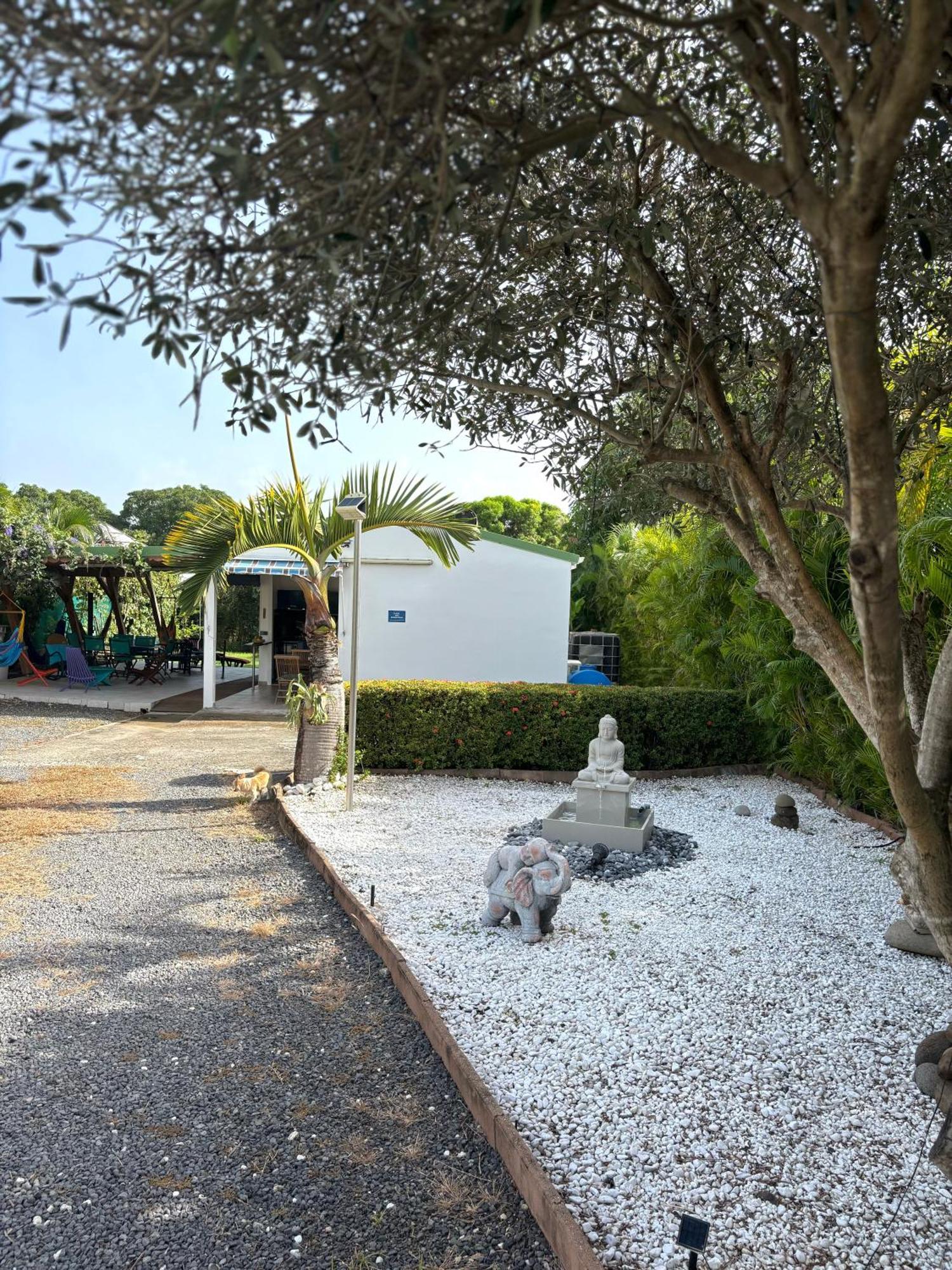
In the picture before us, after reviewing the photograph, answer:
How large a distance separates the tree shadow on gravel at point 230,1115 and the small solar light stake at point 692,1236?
1.58 feet

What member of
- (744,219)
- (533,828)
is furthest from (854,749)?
(744,219)

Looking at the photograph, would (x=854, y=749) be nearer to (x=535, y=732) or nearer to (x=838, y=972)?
(x=535, y=732)

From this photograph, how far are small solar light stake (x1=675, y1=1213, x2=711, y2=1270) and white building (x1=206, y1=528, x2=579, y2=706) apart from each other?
39.1ft

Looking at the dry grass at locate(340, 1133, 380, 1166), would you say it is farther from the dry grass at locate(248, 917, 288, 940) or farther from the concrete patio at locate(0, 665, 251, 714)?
the concrete patio at locate(0, 665, 251, 714)

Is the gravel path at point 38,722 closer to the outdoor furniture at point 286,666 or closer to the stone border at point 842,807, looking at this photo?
the outdoor furniture at point 286,666

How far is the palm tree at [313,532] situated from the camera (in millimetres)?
8406

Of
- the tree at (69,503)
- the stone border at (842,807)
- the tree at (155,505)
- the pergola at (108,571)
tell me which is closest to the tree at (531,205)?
the stone border at (842,807)

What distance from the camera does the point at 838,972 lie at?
457 centimetres

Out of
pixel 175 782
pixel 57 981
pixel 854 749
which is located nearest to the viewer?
pixel 57 981

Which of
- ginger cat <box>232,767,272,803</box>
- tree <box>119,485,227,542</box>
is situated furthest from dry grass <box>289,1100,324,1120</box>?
tree <box>119,485,227,542</box>

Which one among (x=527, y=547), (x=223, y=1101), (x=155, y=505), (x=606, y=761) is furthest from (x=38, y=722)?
(x=155, y=505)

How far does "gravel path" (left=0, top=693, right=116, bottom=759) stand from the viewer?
37.2 ft

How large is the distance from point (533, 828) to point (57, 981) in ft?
13.6

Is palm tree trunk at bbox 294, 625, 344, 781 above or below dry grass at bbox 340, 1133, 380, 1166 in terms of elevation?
above
